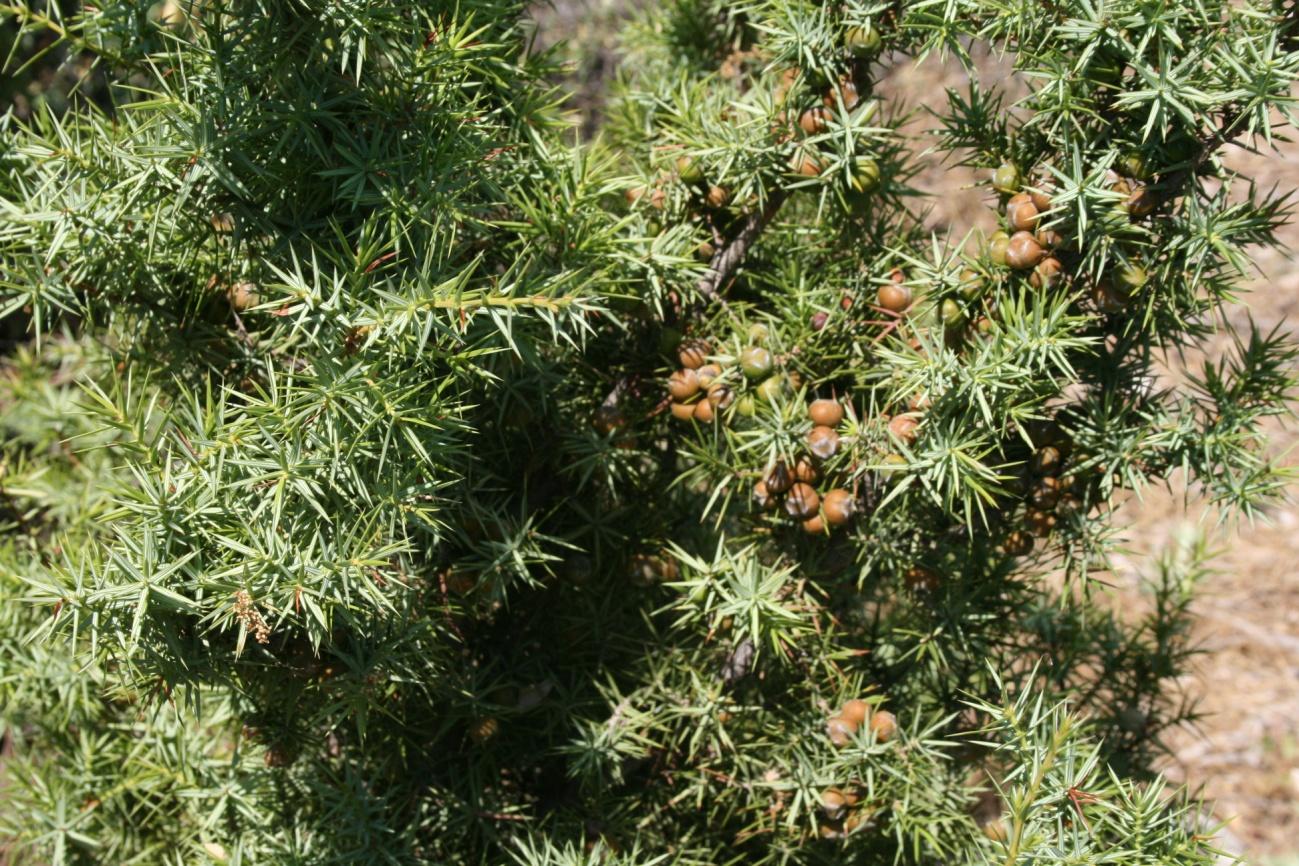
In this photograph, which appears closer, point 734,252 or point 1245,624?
point 734,252

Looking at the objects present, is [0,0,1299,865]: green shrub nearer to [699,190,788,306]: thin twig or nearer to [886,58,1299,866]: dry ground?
[699,190,788,306]: thin twig

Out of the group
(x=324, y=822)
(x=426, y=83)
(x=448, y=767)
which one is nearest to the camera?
(x=426, y=83)

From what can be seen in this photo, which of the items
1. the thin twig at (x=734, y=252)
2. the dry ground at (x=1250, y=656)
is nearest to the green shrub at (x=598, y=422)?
the thin twig at (x=734, y=252)

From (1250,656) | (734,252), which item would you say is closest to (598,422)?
(734,252)

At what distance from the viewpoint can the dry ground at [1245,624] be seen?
2076mm

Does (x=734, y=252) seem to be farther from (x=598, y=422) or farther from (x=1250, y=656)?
(x=1250, y=656)

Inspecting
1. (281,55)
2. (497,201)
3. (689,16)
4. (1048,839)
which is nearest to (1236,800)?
(1048,839)

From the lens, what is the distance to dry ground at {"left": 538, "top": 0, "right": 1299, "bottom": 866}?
2.08 meters

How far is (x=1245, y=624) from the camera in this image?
2430 mm

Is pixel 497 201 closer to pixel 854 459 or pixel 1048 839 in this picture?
pixel 854 459

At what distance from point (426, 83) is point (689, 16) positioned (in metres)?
0.52

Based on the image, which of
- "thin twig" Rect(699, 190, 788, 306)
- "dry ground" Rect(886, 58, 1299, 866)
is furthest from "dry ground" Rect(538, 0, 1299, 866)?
"thin twig" Rect(699, 190, 788, 306)

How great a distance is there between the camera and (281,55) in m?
0.77

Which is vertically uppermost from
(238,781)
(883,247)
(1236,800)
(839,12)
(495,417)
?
(839,12)
